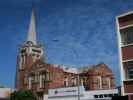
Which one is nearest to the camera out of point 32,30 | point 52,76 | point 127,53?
point 127,53

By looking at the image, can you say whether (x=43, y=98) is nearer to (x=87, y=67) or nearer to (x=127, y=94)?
(x=87, y=67)

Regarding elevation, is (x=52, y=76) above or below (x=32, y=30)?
below

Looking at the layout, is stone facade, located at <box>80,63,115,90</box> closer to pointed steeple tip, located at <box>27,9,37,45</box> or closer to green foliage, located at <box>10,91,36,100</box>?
green foliage, located at <box>10,91,36,100</box>

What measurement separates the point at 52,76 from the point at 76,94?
1508 cm

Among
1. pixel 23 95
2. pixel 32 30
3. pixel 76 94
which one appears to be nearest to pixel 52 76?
pixel 23 95

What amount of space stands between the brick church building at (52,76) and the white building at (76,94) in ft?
20.3

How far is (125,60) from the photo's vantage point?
2688 cm

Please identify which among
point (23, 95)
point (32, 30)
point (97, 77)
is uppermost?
point (32, 30)

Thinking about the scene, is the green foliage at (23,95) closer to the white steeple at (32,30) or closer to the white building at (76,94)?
the white building at (76,94)

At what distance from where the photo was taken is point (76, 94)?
6706 centimetres

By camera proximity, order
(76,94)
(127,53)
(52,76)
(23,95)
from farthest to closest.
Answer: (52,76)
(23,95)
(76,94)
(127,53)

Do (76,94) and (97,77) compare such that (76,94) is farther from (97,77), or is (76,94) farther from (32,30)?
(32,30)

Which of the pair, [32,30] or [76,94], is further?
[32,30]

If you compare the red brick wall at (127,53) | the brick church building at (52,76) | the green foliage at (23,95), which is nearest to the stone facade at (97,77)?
the brick church building at (52,76)
